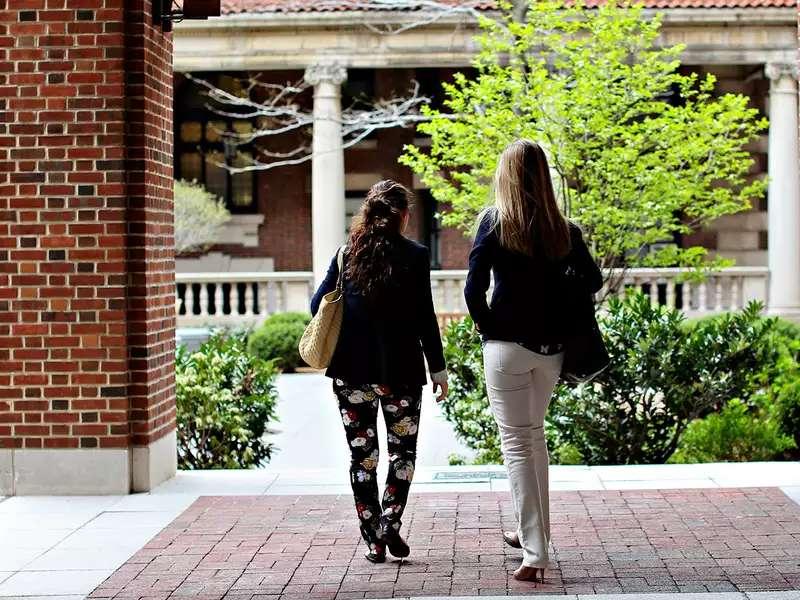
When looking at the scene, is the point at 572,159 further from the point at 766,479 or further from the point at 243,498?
the point at 243,498

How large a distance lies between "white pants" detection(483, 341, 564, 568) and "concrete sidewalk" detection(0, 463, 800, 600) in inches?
71.5

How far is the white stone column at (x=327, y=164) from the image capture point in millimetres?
23281

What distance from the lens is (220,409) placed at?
10555 mm

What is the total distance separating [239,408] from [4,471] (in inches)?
101

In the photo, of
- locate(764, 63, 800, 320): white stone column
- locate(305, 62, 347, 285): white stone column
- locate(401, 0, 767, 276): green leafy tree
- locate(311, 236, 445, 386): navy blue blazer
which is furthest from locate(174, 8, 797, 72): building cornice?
locate(311, 236, 445, 386): navy blue blazer

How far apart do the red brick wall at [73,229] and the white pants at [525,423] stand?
323 centimetres

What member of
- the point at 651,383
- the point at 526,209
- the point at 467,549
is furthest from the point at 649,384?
the point at 526,209

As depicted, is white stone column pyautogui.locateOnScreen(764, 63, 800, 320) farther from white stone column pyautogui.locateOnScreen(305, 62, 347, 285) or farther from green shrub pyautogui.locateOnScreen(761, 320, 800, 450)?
green shrub pyautogui.locateOnScreen(761, 320, 800, 450)

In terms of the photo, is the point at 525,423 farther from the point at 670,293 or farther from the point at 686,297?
the point at 686,297

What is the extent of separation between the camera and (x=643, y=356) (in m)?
9.98

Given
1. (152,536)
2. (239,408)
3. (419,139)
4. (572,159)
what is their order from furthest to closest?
(419,139)
(572,159)
(239,408)
(152,536)

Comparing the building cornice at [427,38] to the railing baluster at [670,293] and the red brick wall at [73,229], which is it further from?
the red brick wall at [73,229]

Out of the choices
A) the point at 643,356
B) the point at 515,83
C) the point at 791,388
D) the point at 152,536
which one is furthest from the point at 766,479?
the point at 515,83

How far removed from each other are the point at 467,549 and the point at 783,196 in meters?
18.1
